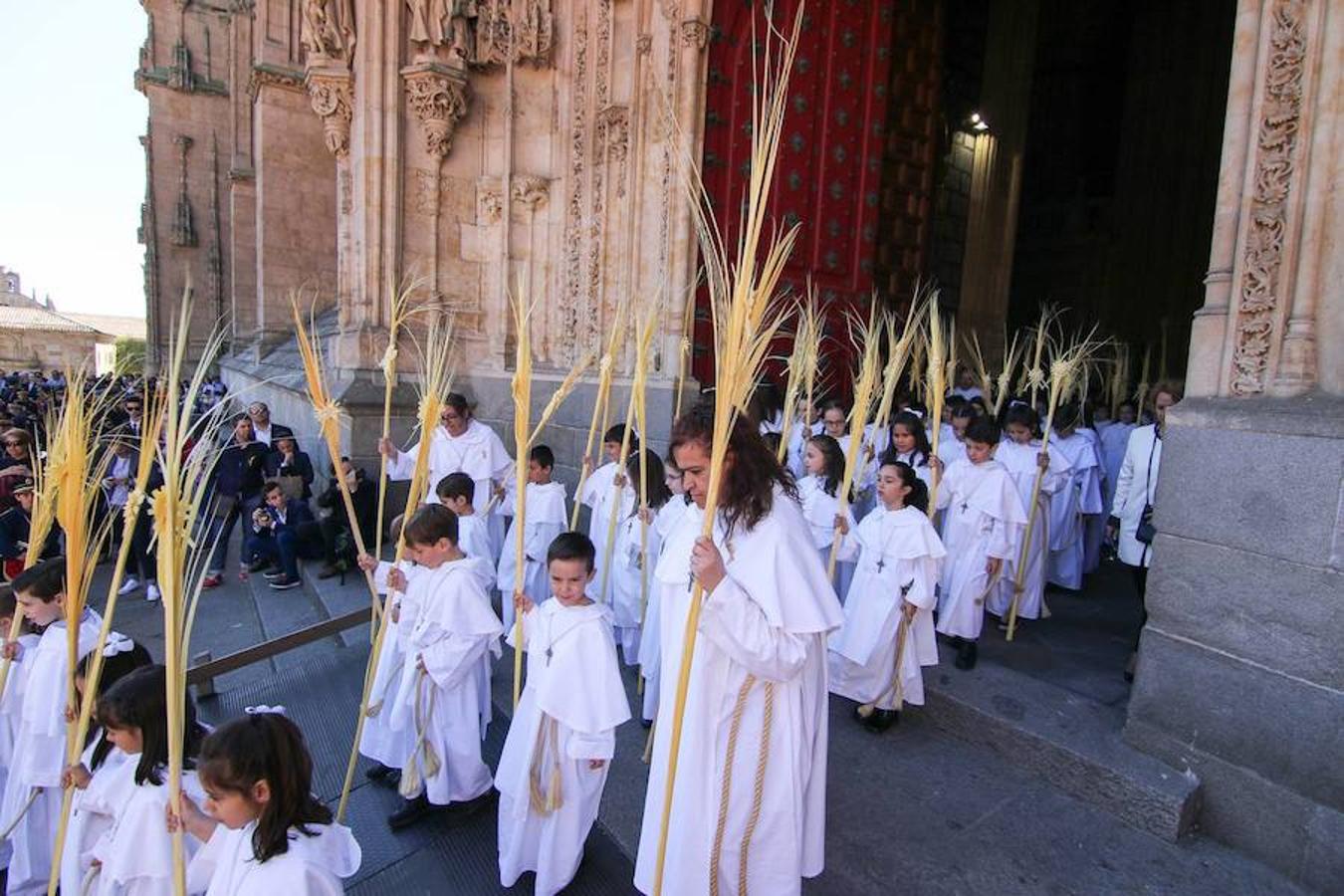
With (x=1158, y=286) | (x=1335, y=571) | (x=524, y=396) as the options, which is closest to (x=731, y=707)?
(x=524, y=396)

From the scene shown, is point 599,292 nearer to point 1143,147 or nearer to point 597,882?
point 597,882

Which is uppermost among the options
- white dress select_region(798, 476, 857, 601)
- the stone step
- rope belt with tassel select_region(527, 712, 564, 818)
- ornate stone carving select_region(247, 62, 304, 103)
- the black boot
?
ornate stone carving select_region(247, 62, 304, 103)

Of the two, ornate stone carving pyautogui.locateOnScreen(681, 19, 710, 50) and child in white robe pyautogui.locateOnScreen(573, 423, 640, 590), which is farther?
ornate stone carving pyautogui.locateOnScreen(681, 19, 710, 50)

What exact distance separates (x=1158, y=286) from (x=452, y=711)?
15736 mm

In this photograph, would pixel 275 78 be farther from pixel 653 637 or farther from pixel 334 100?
pixel 653 637

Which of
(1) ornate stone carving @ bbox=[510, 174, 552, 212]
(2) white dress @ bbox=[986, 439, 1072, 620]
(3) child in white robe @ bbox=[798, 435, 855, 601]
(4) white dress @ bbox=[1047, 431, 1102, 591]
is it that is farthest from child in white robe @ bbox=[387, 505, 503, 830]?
(1) ornate stone carving @ bbox=[510, 174, 552, 212]

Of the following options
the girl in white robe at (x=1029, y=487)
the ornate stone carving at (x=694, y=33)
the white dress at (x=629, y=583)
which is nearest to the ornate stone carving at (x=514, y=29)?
the ornate stone carving at (x=694, y=33)

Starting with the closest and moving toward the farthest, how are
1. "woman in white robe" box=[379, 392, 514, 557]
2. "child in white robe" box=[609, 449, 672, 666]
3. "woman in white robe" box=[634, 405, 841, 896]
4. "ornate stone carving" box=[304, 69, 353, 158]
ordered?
"woman in white robe" box=[634, 405, 841, 896] → "child in white robe" box=[609, 449, 672, 666] → "woman in white robe" box=[379, 392, 514, 557] → "ornate stone carving" box=[304, 69, 353, 158]

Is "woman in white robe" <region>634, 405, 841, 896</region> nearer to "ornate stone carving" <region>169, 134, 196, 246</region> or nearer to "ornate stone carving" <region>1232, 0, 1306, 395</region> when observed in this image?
"ornate stone carving" <region>1232, 0, 1306, 395</region>

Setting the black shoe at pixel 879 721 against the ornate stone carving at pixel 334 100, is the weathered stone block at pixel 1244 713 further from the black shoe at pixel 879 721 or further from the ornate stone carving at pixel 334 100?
the ornate stone carving at pixel 334 100

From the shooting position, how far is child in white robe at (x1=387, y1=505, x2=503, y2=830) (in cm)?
329

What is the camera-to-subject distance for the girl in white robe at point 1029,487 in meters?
5.58

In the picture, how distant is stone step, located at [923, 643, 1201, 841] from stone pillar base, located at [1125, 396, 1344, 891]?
0.16m

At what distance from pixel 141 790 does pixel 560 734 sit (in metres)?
1.35
